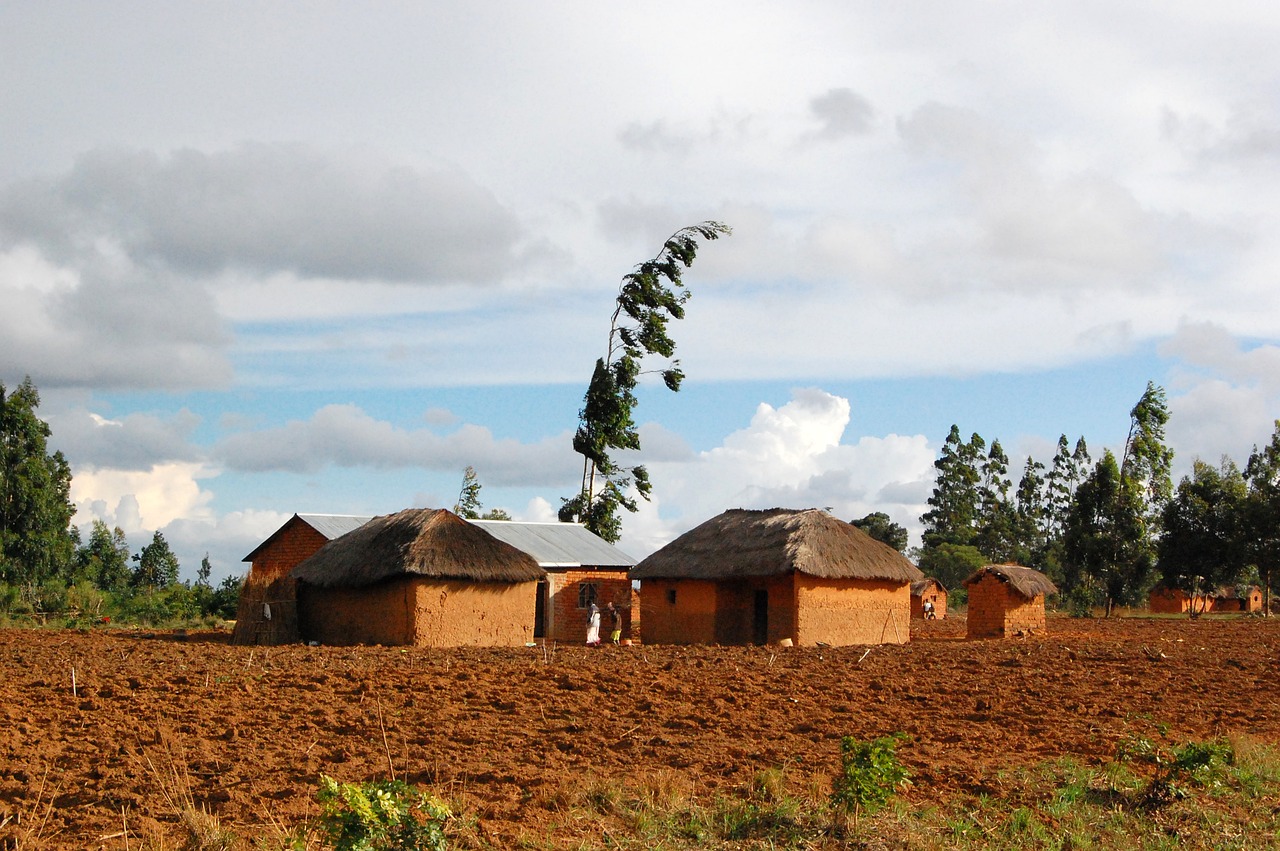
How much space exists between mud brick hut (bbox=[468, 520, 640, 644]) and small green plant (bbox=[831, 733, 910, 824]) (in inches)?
754

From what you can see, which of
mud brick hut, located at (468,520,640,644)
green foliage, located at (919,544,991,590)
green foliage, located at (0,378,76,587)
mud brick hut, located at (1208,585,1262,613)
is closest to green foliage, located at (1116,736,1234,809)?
mud brick hut, located at (468,520,640,644)

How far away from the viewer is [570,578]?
28.3 meters

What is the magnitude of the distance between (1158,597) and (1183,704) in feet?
147

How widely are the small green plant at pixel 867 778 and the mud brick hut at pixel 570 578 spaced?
62.8ft

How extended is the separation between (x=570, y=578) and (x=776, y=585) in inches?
232

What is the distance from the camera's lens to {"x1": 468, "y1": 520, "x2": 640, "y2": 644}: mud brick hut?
27.8 metres

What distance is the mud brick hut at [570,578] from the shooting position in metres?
27.8

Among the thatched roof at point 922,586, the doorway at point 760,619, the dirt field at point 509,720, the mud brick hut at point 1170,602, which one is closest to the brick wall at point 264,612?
the dirt field at point 509,720

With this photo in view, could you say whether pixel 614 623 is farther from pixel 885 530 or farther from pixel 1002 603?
pixel 885 530

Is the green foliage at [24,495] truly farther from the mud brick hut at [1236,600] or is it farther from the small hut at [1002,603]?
the mud brick hut at [1236,600]

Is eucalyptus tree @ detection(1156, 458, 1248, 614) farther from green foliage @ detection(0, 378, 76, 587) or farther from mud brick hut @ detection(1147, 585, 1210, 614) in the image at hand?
green foliage @ detection(0, 378, 76, 587)

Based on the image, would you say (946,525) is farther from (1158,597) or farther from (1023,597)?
(1023,597)

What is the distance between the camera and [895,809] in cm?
801

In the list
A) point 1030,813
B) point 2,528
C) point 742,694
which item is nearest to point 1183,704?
point 742,694
